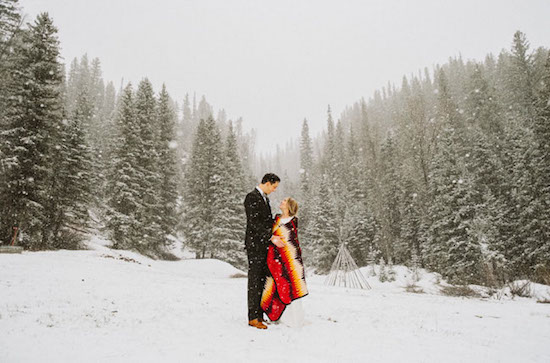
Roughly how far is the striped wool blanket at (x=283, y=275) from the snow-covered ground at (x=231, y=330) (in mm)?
419

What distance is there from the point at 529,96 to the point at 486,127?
22.6ft

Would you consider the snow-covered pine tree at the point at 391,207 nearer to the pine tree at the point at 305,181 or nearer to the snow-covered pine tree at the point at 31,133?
the pine tree at the point at 305,181

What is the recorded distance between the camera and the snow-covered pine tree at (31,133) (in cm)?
1753

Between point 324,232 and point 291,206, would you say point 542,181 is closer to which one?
point 324,232

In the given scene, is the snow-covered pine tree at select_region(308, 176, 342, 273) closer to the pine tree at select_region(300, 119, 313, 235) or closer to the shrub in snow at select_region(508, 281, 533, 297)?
the pine tree at select_region(300, 119, 313, 235)

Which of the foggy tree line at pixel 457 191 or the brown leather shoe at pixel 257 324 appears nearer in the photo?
the brown leather shoe at pixel 257 324

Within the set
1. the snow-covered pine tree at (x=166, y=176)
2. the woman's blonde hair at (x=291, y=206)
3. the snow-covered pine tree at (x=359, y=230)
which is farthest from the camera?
the snow-covered pine tree at (x=359, y=230)

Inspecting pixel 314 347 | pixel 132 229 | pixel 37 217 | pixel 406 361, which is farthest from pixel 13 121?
pixel 406 361

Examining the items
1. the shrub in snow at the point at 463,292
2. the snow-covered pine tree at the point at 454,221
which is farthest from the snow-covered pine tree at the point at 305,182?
the shrub in snow at the point at 463,292

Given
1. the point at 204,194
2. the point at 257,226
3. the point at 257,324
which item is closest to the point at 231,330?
the point at 257,324

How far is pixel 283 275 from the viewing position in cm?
601

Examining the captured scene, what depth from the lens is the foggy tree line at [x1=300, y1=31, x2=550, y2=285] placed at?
22172mm

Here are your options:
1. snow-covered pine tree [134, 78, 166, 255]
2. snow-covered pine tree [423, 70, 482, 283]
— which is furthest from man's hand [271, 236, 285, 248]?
snow-covered pine tree [134, 78, 166, 255]

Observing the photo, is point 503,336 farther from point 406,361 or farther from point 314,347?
point 314,347
